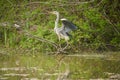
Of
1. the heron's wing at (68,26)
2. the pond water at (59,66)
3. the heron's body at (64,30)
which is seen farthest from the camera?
the heron's body at (64,30)

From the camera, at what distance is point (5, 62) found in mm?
10164

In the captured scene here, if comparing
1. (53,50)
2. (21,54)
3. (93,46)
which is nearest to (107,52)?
(93,46)

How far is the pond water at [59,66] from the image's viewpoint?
8.53m

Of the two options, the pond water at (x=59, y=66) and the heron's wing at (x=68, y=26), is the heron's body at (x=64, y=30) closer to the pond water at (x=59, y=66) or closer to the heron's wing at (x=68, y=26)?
the heron's wing at (x=68, y=26)

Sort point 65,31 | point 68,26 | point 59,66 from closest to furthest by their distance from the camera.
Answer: point 59,66
point 68,26
point 65,31

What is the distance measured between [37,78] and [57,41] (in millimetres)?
3896

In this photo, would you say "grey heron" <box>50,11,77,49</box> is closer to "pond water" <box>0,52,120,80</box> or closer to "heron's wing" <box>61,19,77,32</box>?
"heron's wing" <box>61,19,77,32</box>

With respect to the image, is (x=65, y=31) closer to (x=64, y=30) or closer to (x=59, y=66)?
(x=64, y=30)

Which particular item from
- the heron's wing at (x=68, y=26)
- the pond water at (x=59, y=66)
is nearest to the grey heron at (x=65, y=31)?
the heron's wing at (x=68, y=26)

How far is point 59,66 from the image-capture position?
9828mm

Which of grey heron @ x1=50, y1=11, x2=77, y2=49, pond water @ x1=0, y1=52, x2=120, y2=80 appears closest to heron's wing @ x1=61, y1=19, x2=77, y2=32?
grey heron @ x1=50, y1=11, x2=77, y2=49

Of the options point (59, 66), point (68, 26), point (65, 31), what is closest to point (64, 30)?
point (65, 31)

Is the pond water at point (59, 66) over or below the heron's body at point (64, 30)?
below

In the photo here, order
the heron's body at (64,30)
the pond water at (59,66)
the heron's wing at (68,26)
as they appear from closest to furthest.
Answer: the pond water at (59,66), the heron's wing at (68,26), the heron's body at (64,30)
